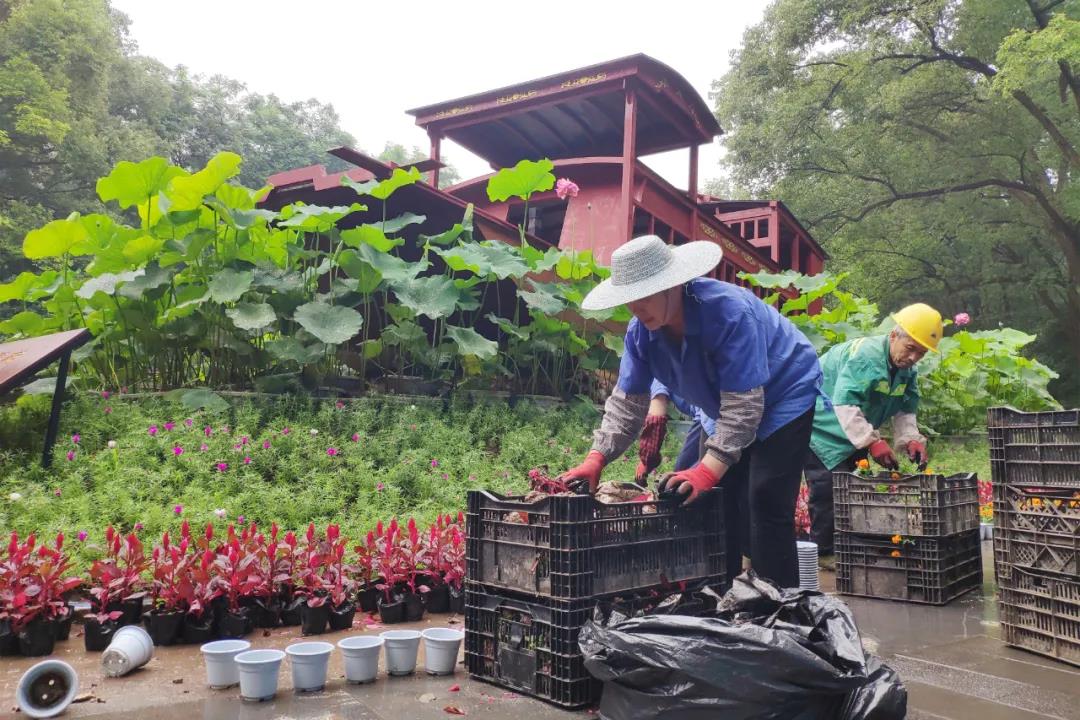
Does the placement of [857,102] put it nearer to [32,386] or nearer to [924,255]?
[924,255]

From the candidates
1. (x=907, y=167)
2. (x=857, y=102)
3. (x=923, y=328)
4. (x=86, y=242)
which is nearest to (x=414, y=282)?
(x=86, y=242)

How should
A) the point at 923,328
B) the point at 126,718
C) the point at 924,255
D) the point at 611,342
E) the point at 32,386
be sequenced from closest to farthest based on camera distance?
the point at 126,718 → the point at 923,328 → the point at 32,386 → the point at 611,342 → the point at 924,255

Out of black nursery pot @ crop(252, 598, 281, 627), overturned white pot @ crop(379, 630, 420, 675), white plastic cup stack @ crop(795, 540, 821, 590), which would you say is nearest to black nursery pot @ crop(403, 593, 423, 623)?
black nursery pot @ crop(252, 598, 281, 627)

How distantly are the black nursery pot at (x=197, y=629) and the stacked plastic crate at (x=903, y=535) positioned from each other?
129 inches

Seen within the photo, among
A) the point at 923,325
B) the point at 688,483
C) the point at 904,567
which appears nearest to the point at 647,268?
the point at 688,483

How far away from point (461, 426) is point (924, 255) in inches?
740

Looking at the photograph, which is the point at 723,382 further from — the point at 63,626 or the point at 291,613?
the point at 63,626

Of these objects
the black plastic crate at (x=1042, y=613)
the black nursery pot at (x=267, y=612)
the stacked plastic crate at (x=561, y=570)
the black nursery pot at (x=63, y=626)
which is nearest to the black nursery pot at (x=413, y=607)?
the black nursery pot at (x=267, y=612)

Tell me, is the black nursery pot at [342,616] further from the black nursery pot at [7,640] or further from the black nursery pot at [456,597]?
the black nursery pot at [7,640]

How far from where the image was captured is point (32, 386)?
6.35 metres

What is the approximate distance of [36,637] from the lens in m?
2.81

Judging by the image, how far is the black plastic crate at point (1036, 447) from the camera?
3104 mm

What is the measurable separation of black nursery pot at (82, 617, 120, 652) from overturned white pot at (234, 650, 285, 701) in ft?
2.89

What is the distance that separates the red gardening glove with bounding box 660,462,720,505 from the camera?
251 centimetres
